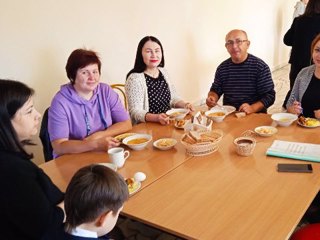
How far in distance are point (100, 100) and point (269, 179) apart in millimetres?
1095

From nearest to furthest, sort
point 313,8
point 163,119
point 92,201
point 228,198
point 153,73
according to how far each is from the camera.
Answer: point 92,201, point 228,198, point 163,119, point 153,73, point 313,8

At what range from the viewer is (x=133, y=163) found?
1.51 metres

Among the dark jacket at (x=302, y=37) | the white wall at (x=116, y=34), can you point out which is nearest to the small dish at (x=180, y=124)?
the white wall at (x=116, y=34)

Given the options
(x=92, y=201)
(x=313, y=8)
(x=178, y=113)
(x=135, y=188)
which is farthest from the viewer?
(x=313, y=8)

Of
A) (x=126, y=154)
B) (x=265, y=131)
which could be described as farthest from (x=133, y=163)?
(x=265, y=131)

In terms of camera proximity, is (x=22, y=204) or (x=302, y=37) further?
(x=302, y=37)

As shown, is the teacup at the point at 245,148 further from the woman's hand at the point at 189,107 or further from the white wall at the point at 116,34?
the white wall at the point at 116,34

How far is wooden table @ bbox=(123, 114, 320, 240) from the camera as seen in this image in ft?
3.30

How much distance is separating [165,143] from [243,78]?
Result: 3.28 ft

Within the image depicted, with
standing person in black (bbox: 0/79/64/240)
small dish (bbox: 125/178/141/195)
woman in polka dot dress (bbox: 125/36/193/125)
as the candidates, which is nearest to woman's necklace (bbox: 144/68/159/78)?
woman in polka dot dress (bbox: 125/36/193/125)

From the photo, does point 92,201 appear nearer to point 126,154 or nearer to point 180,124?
point 126,154

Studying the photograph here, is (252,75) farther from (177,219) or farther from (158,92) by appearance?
(177,219)

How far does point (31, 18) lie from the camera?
2.35m

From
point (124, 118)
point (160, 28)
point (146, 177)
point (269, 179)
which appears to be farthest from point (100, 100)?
point (160, 28)
